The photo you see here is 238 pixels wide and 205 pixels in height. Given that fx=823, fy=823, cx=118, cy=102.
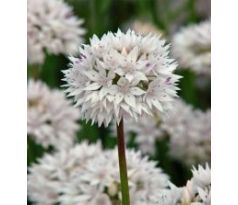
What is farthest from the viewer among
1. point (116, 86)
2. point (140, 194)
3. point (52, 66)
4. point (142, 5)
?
point (142, 5)

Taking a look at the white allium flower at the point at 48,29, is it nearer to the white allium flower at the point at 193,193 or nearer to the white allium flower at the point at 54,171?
the white allium flower at the point at 54,171

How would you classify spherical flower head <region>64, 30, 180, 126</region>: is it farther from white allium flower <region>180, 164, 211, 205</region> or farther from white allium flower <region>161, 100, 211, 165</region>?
white allium flower <region>161, 100, 211, 165</region>

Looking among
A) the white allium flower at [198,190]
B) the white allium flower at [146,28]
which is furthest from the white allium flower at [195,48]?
the white allium flower at [198,190]

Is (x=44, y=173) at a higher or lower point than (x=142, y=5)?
lower

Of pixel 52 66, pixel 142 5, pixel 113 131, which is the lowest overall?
pixel 113 131

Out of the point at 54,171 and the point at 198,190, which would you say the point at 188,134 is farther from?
the point at 198,190
